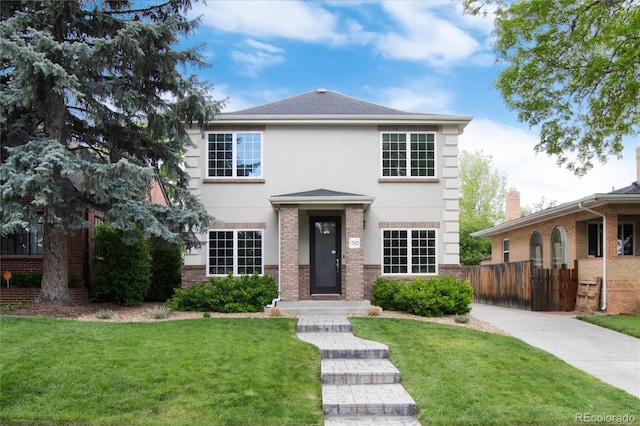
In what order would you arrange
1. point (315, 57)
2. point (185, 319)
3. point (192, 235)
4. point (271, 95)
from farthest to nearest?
1. point (271, 95)
2. point (315, 57)
3. point (192, 235)
4. point (185, 319)

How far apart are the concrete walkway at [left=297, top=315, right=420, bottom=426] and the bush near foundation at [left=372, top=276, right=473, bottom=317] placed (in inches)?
118

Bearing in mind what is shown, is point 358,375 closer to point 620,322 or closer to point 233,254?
point 233,254

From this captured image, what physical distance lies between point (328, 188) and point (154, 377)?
348 inches

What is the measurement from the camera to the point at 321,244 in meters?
15.3

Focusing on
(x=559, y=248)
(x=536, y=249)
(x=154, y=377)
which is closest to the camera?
(x=154, y=377)

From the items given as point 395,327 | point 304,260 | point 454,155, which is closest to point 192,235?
point 304,260

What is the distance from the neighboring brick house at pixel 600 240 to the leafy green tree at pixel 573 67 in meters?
2.11

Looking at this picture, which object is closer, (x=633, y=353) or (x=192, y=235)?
(x=633, y=353)

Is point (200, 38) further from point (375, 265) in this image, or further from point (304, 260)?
point (375, 265)

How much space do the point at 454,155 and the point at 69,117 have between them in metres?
10.4

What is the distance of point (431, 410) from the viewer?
667cm

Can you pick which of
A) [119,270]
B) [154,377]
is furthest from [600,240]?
[154,377]

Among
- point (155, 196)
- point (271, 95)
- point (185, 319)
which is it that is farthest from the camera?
point (155, 196)

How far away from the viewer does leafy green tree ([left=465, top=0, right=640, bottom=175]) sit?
11523mm
